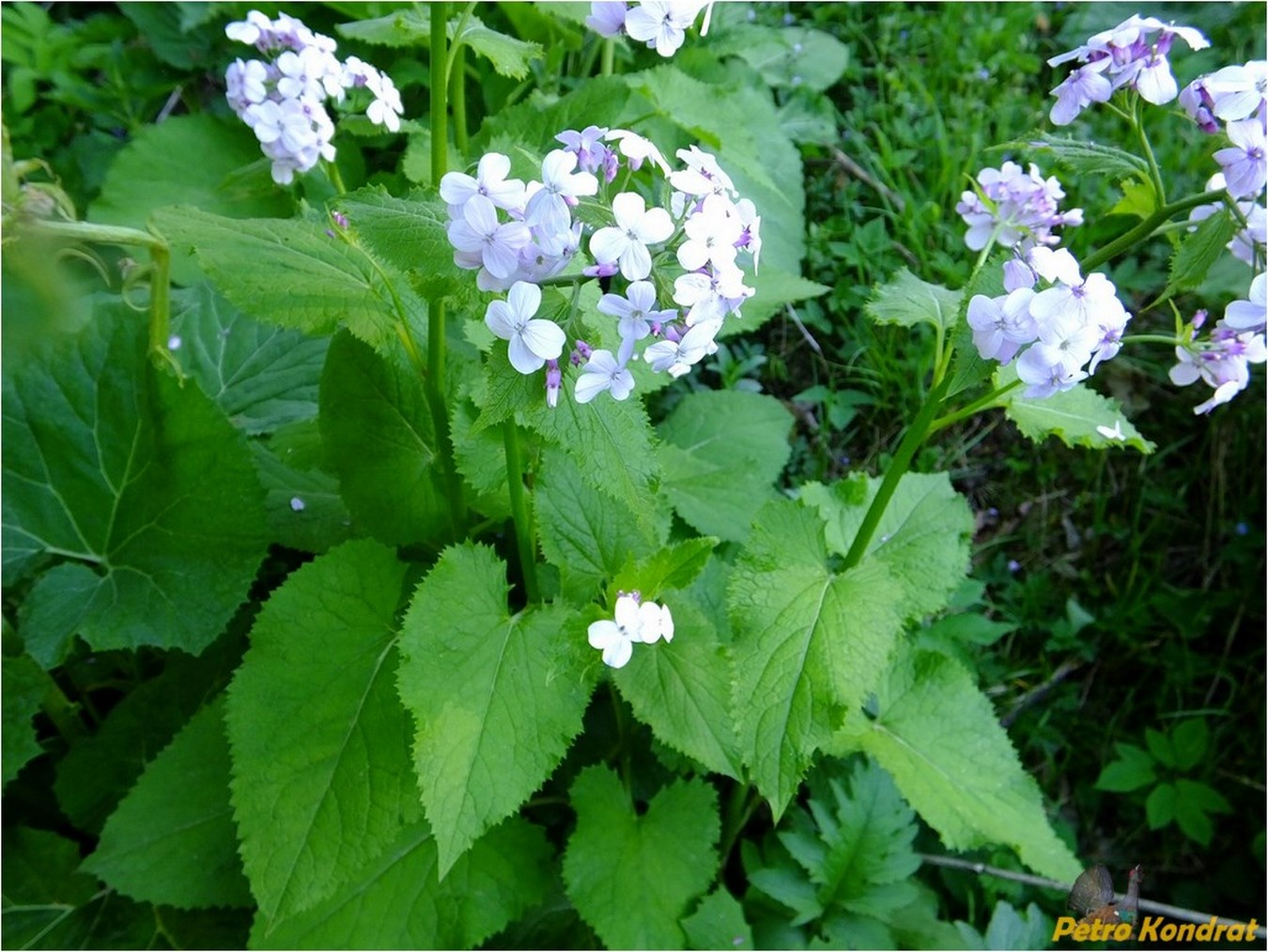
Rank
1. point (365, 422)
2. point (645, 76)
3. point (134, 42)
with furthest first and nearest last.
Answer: point (134, 42) < point (645, 76) < point (365, 422)

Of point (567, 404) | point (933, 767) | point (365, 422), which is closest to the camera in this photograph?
point (567, 404)

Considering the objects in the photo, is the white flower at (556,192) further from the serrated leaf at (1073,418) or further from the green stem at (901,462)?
the serrated leaf at (1073,418)

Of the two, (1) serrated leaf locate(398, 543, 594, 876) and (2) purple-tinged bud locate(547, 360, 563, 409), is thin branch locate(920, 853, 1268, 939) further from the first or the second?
(2) purple-tinged bud locate(547, 360, 563, 409)

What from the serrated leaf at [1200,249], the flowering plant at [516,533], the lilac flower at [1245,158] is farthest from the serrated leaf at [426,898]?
the lilac flower at [1245,158]

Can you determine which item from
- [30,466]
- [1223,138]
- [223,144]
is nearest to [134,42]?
[223,144]

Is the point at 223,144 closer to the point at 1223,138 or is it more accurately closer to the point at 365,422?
the point at 365,422

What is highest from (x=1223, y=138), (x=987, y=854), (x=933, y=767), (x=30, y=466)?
(x=1223, y=138)
